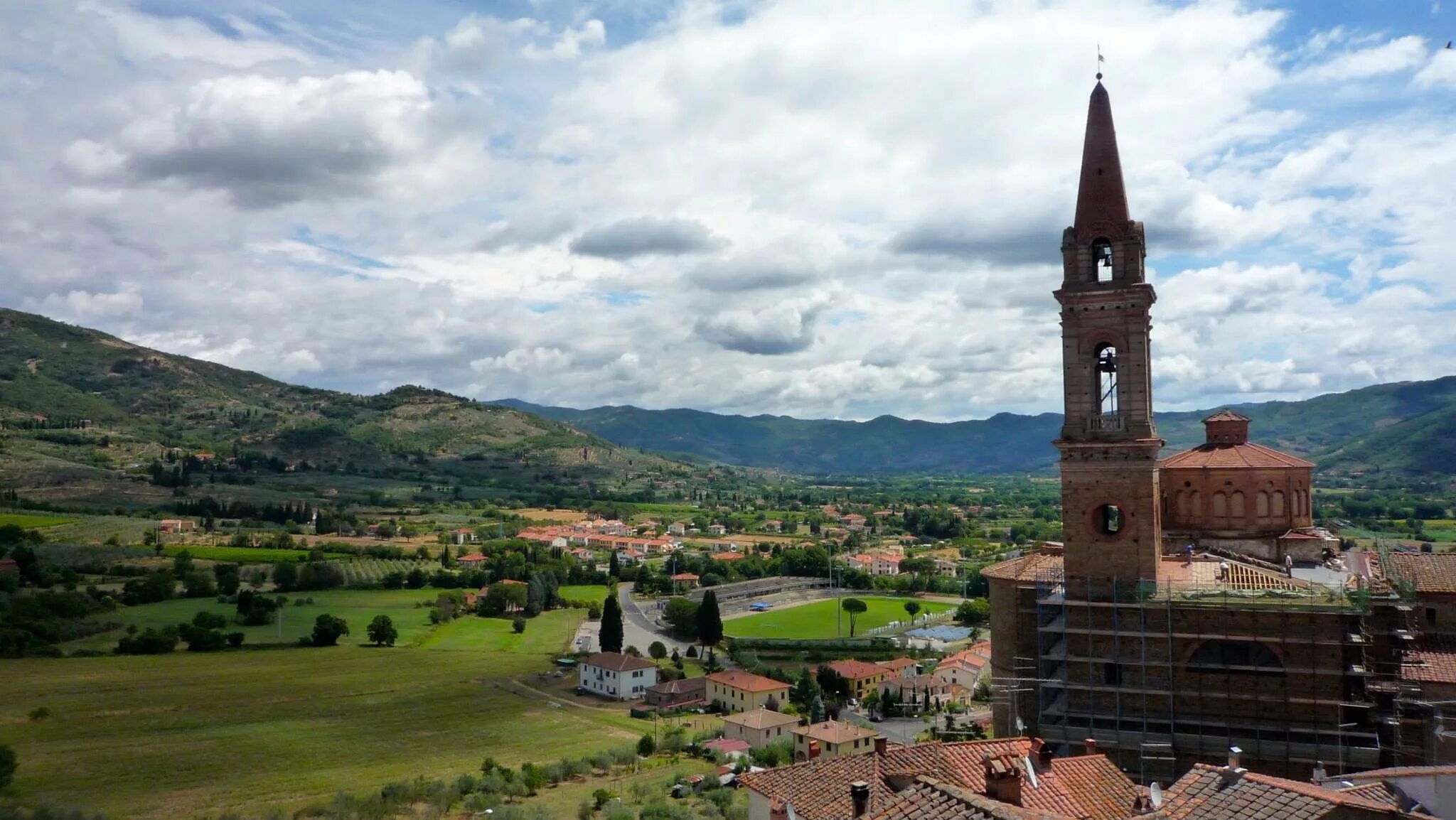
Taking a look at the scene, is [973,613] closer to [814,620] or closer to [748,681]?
[814,620]

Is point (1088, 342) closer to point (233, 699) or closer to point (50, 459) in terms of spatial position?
point (233, 699)

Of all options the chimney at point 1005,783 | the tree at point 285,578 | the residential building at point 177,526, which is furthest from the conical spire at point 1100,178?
the residential building at point 177,526

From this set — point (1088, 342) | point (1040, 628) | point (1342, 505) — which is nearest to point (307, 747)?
point (1040, 628)

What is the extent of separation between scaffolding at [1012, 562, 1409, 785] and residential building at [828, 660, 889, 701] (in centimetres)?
4081

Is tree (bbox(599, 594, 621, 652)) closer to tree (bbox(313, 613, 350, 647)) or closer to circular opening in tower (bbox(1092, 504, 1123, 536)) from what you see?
tree (bbox(313, 613, 350, 647))

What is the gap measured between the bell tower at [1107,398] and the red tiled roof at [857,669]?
42268 millimetres

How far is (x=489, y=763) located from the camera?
47281mm

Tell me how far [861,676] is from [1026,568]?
37893 mm

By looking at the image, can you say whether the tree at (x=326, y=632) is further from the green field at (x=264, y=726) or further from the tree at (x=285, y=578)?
the tree at (x=285, y=578)

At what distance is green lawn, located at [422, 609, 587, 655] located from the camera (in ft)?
270

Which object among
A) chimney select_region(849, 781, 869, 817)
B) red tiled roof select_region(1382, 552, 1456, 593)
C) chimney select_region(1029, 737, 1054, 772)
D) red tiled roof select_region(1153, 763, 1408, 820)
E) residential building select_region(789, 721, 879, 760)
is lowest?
residential building select_region(789, 721, 879, 760)

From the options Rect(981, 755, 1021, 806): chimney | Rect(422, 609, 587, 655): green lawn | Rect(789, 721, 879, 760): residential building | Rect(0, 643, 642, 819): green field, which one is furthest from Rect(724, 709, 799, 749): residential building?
Rect(981, 755, 1021, 806): chimney

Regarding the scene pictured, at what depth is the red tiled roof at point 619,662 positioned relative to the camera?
67250mm

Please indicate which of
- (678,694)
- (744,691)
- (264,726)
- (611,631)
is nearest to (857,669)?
(744,691)
